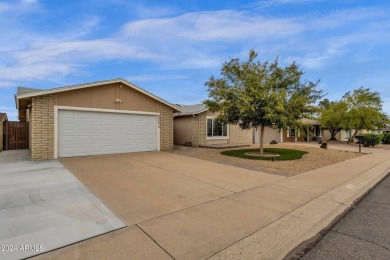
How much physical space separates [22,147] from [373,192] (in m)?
19.2

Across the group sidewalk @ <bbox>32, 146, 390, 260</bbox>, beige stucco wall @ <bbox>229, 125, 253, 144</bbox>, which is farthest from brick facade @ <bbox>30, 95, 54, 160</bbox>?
beige stucco wall @ <bbox>229, 125, 253, 144</bbox>

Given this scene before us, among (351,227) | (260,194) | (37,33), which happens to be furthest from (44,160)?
(351,227)

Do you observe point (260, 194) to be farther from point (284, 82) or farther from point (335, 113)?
point (335, 113)

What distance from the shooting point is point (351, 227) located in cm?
365

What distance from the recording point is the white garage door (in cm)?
1014

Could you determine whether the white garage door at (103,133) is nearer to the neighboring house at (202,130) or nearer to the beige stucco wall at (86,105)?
the beige stucco wall at (86,105)

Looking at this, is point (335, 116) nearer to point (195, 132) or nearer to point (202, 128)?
point (202, 128)

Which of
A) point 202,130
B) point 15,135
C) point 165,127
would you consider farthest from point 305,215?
point 15,135

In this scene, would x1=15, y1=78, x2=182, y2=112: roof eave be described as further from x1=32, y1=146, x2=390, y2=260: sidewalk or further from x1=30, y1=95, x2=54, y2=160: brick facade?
x1=32, y1=146, x2=390, y2=260: sidewalk

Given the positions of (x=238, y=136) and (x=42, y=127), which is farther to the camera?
(x=238, y=136)

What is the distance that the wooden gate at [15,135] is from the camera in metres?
13.9

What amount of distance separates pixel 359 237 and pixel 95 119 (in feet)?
36.6

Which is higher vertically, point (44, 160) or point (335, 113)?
point (335, 113)

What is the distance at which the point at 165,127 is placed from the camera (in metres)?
13.6
